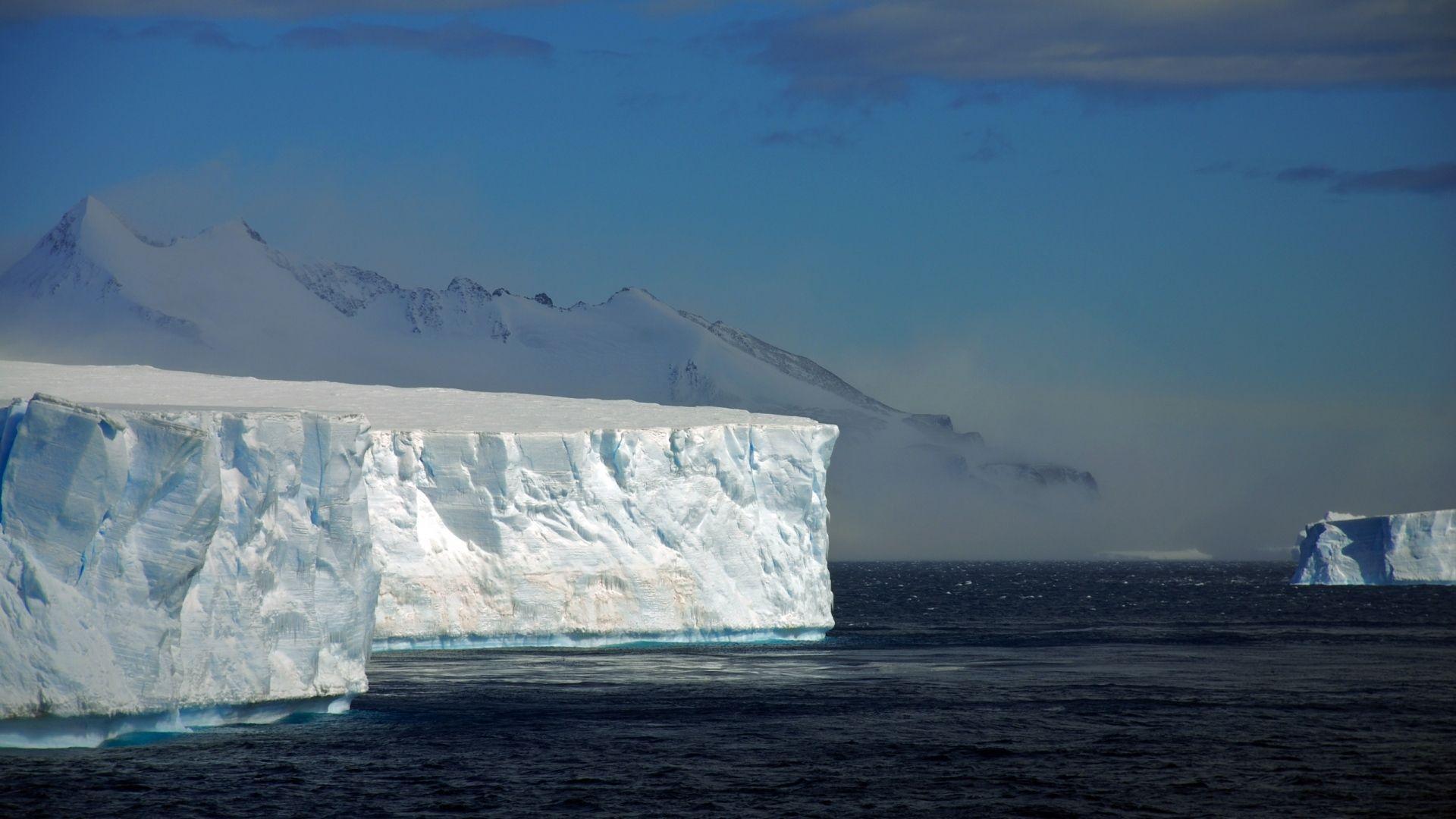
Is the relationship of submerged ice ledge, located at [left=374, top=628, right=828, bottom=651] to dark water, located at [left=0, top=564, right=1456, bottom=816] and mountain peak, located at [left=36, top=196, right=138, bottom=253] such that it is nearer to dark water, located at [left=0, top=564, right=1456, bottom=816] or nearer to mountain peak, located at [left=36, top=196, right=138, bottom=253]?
dark water, located at [left=0, top=564, right=1456, bottom=816]

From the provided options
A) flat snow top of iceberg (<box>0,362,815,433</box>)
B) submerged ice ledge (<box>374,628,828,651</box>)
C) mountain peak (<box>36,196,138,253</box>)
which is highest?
Answer: mountain peak (<box>36,196,138,253</box>)

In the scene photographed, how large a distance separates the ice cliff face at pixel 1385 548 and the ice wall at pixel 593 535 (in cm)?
4236

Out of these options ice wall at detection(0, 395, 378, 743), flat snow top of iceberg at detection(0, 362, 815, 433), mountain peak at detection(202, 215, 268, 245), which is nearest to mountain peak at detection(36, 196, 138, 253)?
mountain peak at detection(202, 215, 268, 245)

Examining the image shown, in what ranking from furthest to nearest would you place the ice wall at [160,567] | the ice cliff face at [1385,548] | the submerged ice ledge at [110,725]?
the ice cliff face at [1385,548] → the submerged ice ledge at [110,725] → the ice wall at [160,567]

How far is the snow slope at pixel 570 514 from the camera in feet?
114

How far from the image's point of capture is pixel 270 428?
21656 mm

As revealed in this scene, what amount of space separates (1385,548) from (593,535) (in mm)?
49355

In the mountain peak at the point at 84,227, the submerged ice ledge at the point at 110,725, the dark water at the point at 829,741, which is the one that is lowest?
the dark water at the point at 829,741

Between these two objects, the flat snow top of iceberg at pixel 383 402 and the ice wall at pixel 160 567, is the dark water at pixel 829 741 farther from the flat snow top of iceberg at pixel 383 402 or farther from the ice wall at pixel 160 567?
the flat snow top of iceberg at pixel 383 402

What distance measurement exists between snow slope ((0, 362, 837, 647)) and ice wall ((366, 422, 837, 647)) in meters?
0.04

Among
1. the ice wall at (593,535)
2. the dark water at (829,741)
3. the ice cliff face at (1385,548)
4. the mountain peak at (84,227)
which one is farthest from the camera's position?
the mountain peak at (84,227)

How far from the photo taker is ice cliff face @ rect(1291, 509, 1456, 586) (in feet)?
234

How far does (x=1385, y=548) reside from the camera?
7256 centimetres

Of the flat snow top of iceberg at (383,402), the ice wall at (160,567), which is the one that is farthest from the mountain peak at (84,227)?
the ice wall at (160,567)
